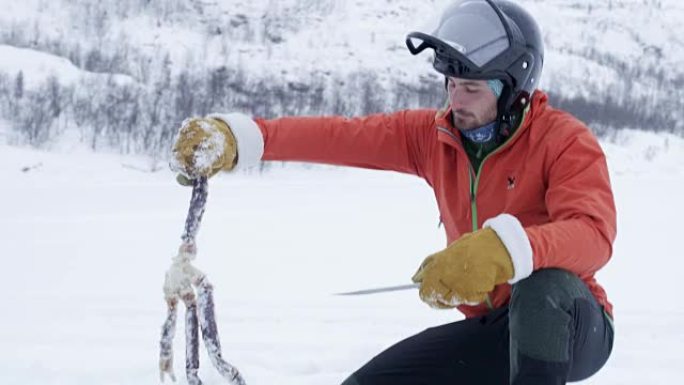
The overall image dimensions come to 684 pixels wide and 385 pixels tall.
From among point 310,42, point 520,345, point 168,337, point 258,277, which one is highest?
point 520,345

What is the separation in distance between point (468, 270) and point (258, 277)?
12.6 ft

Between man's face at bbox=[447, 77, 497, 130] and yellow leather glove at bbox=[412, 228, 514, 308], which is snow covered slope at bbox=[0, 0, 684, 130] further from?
yellow leather glove at bbox=[412, 228, 514, 308]

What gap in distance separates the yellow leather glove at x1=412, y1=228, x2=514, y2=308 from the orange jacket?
0.22 feet

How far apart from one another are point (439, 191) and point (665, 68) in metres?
30.6

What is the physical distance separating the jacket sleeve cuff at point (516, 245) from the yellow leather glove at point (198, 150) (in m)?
0.58

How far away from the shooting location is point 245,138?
1.44 m

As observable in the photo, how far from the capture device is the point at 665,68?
2856cm

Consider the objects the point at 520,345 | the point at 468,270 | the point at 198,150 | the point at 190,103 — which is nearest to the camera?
the point at 468,270

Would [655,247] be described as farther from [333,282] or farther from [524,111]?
[524,111]

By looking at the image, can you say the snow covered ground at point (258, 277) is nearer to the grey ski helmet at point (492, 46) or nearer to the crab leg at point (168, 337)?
the crab leg at point (168, 337)

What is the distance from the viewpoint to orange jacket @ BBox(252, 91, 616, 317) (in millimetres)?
1187

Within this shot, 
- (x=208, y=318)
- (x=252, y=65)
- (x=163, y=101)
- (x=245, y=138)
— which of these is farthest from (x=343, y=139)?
(x=252, y=65)

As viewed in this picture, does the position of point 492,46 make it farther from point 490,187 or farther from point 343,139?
point 343,139

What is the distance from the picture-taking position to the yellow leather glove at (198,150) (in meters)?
1.33
